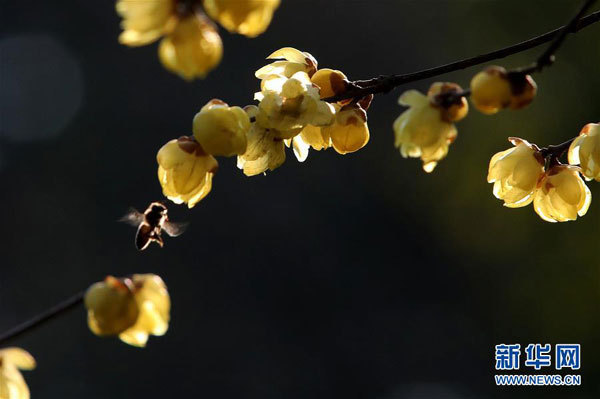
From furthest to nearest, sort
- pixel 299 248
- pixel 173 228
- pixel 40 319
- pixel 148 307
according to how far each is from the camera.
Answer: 1. pixel 299 248
2. pixel 173 228
3. pixel 148 307
4. pixel 40 319

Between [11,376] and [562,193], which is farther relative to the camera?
[562,193]

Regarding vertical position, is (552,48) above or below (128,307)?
above

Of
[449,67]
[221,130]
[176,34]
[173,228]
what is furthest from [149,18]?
[173,228]

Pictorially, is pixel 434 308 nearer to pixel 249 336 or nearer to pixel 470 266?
pixel 470 266

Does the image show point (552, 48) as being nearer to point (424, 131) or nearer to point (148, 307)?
point (424, 131)

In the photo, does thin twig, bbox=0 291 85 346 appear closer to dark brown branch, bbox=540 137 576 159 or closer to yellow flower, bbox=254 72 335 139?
yellow flower, bbox=254 72 335 139

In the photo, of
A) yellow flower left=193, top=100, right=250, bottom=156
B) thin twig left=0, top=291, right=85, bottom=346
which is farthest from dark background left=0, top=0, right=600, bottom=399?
thin twig left=0, top=291, right=85, bottom=346
